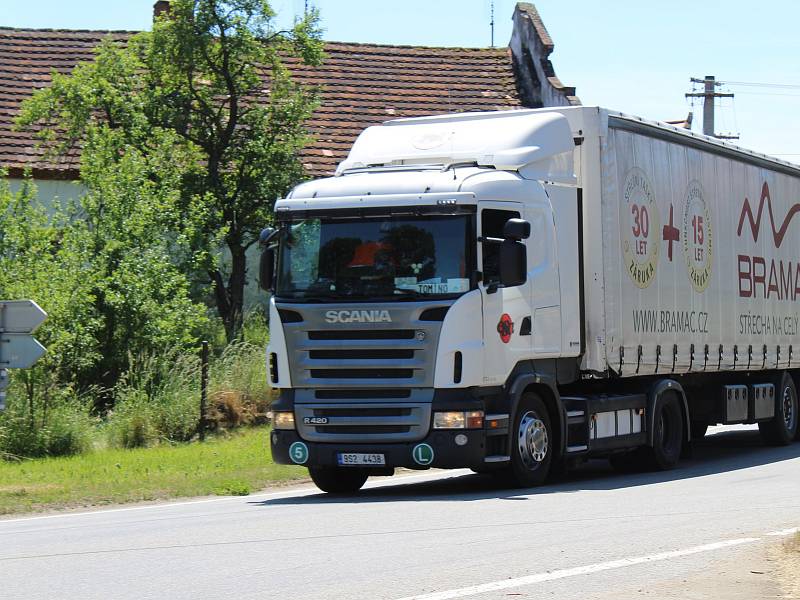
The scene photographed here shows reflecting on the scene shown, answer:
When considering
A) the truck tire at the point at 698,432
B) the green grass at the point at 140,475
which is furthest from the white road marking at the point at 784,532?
the truck tire at the point at 698,432

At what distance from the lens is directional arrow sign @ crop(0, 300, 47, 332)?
51.6 ft

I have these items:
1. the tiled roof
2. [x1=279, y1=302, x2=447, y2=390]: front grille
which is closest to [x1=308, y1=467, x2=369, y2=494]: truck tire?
[x1=279, y1=302, x2=447, y2=390]: front grille

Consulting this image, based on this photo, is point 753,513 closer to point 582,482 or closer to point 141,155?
point 582,482

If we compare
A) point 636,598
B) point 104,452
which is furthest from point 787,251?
point 636,598

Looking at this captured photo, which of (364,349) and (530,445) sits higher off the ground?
(364,349)

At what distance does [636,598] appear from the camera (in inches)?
339

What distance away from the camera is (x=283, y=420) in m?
15.2

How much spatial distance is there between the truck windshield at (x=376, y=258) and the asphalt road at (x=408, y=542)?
2165 mm

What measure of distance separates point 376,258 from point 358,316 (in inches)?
25.3

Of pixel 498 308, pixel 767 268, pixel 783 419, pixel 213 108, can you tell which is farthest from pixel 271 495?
pixel 213 108

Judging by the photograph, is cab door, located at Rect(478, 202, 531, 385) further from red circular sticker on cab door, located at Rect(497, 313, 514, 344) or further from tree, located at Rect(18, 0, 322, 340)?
tree, located at Rect(18, 0, 322, 340)

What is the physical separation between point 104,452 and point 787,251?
11263mm

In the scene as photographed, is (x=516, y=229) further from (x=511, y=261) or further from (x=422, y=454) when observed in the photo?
(x=422, y=454)

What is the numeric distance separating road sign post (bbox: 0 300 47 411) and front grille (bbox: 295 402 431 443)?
3.10 metres
